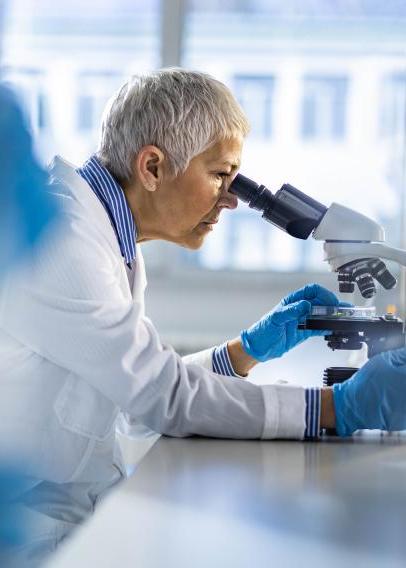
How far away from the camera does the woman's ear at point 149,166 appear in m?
1.78

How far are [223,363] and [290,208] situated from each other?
0.50 meters

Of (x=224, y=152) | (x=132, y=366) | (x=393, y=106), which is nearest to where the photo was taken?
(x=132, y=366)

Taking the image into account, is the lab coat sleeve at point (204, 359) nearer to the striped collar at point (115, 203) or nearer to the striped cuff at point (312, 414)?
the striped collar at point (115, 203)

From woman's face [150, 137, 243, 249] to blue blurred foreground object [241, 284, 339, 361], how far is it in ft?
0.89

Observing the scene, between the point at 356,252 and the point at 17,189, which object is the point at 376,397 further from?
the point at 17,189

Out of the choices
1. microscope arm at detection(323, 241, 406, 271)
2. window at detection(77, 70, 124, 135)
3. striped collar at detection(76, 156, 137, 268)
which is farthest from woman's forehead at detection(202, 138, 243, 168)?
window at detection(77, 70, 124, 135)

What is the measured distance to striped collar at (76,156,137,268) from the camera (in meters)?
1.70

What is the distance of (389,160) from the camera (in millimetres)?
5406

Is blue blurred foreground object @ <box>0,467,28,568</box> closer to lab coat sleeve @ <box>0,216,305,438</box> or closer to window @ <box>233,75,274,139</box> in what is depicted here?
lab coat sleeve @ <box>0,216,305,438</box>

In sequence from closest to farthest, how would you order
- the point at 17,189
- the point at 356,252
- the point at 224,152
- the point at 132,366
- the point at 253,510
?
the point at 17,189 < the point at 253,510 < the point at 132,366 < the point at 356,252 < the point at 224,152

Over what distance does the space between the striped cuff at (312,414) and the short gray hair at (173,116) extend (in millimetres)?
623

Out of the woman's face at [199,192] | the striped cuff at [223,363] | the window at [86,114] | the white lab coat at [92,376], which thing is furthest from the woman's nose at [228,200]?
the window at [86,114]

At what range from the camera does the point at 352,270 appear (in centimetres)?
162

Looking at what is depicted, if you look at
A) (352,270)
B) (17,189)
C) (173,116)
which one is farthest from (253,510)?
(173,116)
